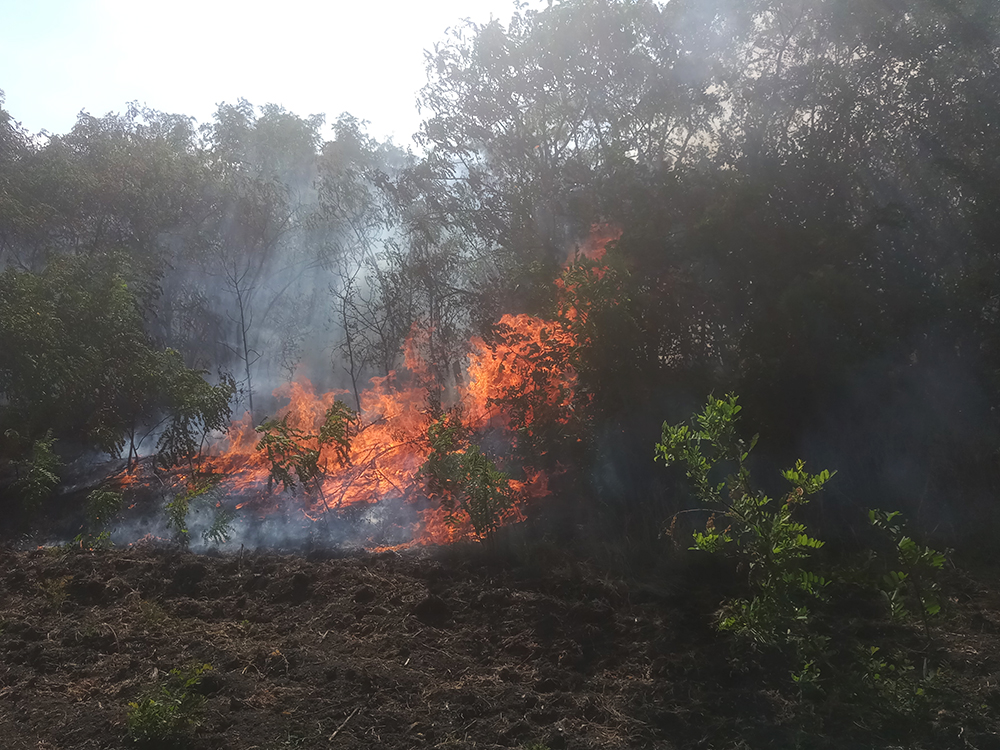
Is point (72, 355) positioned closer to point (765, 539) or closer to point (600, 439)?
point (600, 439)

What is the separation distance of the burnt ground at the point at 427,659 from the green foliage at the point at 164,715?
0.07 m

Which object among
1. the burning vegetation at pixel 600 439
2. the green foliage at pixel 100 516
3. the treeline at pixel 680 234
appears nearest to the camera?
the burning vegetation at pixel 600 439

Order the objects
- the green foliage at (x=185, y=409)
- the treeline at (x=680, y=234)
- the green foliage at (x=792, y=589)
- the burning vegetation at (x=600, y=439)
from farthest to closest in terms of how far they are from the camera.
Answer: the green foliage at (x=185, y=409)
the treeline at (x=680, y=234)
the burning vegetation at (x=600, y=439)
the green foliage at (x=792, y=589)

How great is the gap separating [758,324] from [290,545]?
5510mm

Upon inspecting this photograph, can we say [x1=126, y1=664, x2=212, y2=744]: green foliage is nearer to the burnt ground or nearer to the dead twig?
the burnt ground

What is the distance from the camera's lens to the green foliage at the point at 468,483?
18.9ft

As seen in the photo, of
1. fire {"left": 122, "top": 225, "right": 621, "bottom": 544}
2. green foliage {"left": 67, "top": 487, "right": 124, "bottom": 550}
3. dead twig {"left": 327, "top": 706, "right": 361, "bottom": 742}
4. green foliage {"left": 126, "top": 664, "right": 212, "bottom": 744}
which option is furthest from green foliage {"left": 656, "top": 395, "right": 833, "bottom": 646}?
green foliage {"left": 67, "top": 487, "right": 124, "bottom": 550}

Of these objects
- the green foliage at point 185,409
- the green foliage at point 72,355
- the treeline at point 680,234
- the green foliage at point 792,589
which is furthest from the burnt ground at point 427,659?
the green foliage at point 72,355

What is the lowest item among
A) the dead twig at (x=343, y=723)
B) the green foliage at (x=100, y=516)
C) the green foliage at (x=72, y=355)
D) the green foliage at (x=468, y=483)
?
the dead twig at (x=343, y=723)

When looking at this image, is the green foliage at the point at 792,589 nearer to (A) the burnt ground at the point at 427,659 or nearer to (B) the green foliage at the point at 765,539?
(B) the green foliage at the point at 765,539

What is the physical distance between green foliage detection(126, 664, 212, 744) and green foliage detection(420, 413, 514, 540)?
2617 millimetres

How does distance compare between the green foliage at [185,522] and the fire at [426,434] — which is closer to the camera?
the green foliage at [185,522]

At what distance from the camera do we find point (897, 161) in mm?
7566

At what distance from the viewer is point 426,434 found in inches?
327
